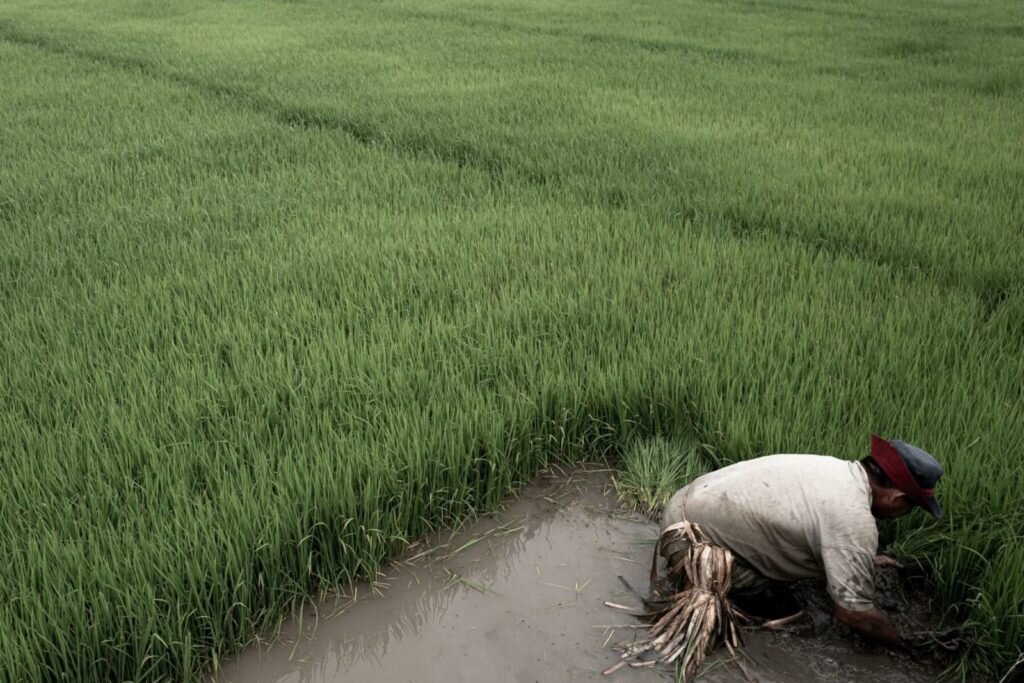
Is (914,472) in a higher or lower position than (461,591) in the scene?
higher

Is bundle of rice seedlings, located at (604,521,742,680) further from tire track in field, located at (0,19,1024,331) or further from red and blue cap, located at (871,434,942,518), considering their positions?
tire track in field, located at (0,19,1024,331)

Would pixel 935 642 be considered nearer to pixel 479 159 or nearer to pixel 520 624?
pixel 520 624

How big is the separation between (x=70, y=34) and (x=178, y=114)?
14.9 ft

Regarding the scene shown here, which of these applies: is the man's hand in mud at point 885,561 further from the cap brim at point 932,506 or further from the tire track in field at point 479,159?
the tire track in field at point 479,159

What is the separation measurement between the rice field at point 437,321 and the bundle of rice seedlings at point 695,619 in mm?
490

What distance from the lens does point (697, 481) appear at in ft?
6.60

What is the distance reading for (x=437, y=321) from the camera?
2951mm

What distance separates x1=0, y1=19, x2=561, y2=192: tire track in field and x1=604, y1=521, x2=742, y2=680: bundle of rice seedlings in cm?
302

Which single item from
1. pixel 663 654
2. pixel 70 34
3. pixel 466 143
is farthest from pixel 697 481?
pixel 70 34

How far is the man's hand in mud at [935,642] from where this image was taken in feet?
5.93

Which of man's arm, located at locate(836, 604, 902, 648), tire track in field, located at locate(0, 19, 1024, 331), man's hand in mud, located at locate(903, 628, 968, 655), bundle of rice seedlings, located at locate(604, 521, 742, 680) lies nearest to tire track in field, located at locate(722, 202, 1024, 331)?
tire track in field, located at locate(0, 19, 1024, 331)

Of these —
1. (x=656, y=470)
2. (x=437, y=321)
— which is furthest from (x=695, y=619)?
(x=437, y=321)

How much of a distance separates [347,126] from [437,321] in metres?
3.35

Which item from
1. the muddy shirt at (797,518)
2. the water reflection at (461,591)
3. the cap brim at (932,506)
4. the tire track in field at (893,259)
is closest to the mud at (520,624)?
the water reflection at (461,591)
